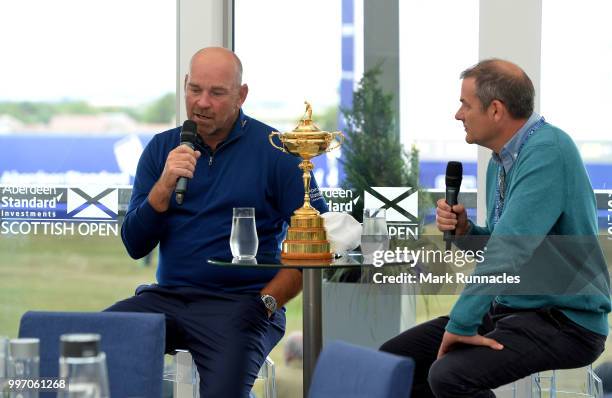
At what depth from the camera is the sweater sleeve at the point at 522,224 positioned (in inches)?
113

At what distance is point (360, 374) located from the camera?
2037mm

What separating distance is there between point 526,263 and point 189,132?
1.15 m

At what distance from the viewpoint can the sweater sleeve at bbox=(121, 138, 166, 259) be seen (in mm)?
3371

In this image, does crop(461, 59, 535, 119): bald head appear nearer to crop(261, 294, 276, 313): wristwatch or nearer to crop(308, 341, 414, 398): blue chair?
crop(261, 294, 276, 313): wristwatch

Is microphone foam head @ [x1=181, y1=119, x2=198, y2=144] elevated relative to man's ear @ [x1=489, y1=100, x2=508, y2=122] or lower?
lower

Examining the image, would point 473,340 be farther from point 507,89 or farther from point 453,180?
point 507,89

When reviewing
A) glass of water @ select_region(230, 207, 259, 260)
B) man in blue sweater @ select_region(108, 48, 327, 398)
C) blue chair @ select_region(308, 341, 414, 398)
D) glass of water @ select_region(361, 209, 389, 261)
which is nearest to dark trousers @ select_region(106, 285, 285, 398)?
man in blue sweater @ select_region(108, 48, 327, 398)

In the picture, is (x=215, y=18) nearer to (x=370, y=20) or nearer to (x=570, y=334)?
(x=370, y=20)

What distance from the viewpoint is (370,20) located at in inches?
177

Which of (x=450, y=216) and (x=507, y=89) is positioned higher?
(x=507, y=89)

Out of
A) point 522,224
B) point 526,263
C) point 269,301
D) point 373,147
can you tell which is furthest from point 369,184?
point 522,224

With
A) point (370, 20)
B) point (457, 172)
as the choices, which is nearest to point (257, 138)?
point (457, 172)

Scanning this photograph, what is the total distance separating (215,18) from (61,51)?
0.75 metres

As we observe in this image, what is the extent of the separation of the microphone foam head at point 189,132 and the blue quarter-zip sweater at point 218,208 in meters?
0.22
